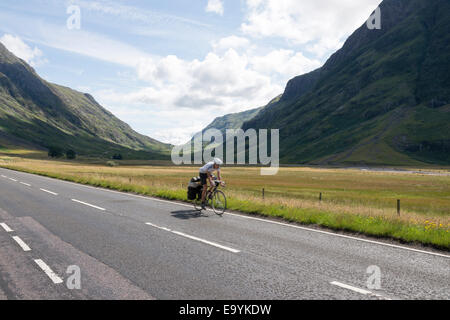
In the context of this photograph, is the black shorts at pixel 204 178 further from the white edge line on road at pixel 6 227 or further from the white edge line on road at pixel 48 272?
the white edge line on road at pixel 48 272

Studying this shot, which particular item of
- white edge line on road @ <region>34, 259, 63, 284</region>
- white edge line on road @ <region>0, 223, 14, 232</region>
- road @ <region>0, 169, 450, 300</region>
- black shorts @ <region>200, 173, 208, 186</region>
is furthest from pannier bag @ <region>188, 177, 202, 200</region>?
white edge line on road @ <region>34, 259, 63, 284</region>

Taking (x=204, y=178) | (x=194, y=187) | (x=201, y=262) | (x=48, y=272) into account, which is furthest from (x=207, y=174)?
(x=48, y=272)

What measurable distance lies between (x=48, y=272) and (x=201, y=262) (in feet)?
9.99

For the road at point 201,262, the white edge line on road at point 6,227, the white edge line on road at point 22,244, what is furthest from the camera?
the white edge line on road at point 6,227

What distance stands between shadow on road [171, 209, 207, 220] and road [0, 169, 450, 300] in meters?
0.69

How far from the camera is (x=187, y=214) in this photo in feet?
44.8

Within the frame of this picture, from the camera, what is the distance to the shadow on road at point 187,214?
13.0 meters

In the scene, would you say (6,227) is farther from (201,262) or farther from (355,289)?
(355,289)

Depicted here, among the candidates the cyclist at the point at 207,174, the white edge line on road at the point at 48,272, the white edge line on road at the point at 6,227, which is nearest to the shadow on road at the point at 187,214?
the cyclist at the point at 207,174

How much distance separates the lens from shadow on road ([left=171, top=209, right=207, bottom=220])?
42.5ft

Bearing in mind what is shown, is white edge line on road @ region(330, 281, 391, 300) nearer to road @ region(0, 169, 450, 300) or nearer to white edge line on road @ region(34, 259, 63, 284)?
road @ region(0, 169, 450, 300)

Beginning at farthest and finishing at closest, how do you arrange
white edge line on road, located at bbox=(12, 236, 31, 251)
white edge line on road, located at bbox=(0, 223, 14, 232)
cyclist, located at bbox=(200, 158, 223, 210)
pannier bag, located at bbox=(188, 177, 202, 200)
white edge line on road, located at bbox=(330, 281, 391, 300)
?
pannier bag, located at bbox=(188, 177, 202, 200)
cyclist, located at bbox=(200, 158, 223, 210)
white edge line on road, located at bbox=(0, 223, 14, 232)
white edge line on road, located at bbox=(12, 236, 31, 251)
white edge line on road, located at bbox=(330, 281, 391, 300)

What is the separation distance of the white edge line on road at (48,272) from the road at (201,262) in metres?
0.02

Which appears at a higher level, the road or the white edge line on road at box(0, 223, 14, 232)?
the white edge line on road at box(0, 223, 14, 232)
